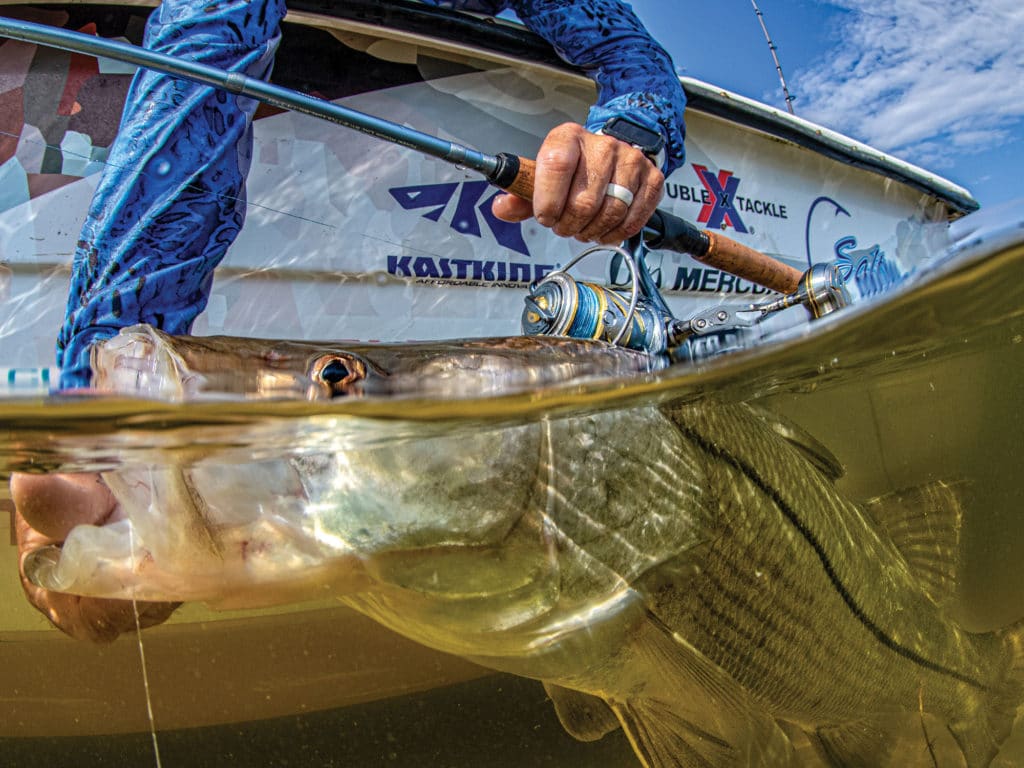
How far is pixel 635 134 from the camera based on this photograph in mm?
2223

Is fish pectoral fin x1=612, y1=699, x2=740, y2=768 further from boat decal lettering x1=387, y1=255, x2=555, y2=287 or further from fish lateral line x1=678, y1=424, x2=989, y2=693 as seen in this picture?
boat decal lettering x1=387, y1=255, x2=555, y2=287

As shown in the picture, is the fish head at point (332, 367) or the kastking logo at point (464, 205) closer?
the fish head at point (332, 367)

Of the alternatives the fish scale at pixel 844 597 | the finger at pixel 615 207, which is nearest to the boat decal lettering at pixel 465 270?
the finger at pixel 615 207

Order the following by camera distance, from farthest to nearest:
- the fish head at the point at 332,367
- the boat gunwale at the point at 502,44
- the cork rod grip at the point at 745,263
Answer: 1. the boat gunwale at the point at 502,44
2. the cork rod grip at the point at 745,263
3. the fish head at the point at 332,367

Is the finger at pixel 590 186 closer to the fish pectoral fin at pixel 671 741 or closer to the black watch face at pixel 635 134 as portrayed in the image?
the black watch face at pixel 635 134

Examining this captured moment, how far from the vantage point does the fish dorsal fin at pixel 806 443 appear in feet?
4.65

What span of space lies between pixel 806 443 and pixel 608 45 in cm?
202

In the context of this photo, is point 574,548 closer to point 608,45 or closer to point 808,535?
point 808,535

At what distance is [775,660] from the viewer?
4.18 feet

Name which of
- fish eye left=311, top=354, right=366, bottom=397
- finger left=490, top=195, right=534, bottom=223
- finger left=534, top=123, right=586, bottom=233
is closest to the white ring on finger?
finger left=534, top=123, right=586, bottom=233

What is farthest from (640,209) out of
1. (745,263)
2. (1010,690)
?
(1010,690)

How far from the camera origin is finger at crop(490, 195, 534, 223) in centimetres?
194

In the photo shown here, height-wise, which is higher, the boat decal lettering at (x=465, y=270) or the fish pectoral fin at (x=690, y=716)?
the boat decal lettering at (x=465, y=270)

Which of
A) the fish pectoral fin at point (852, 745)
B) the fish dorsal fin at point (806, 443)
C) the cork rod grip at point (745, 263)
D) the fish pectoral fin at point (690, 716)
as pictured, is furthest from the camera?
the cork rod grip at point (745, 263)
